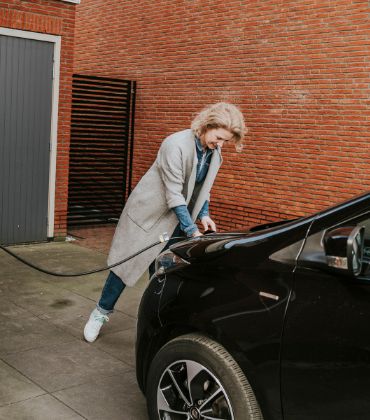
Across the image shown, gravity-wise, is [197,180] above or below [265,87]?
below

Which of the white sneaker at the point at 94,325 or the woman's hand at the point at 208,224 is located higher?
the woman's hand at the point at 208,224

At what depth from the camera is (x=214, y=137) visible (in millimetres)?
4809

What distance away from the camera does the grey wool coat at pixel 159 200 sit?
4863mm

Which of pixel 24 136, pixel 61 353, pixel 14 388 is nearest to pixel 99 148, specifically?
pixel 24 136

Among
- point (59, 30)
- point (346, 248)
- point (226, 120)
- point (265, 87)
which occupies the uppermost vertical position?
point (59, 30)

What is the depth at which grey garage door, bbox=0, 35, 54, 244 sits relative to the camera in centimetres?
949

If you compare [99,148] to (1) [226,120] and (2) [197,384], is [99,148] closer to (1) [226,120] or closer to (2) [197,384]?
(1) [226,120]

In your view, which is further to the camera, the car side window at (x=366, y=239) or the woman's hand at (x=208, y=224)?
the woman's hand at (x=208, y=224)

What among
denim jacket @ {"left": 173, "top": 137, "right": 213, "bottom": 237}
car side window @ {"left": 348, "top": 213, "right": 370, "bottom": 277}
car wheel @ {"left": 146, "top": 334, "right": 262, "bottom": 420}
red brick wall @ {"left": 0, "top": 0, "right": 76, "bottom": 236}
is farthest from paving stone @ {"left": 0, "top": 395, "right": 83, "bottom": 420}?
red brick wall @ {"left": 0, "top": 0, "right": 76, "bottom": 236}

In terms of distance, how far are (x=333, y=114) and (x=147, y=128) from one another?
13.8ft

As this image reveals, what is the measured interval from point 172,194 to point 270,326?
1.96 m

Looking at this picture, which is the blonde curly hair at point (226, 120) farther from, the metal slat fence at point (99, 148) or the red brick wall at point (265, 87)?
the metal slat fence at point (99, 148)

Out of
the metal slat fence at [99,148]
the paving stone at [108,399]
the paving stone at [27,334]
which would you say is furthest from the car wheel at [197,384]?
the metal slat fence at [99,148]

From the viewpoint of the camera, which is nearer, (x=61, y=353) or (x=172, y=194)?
(x=172, y=194)
